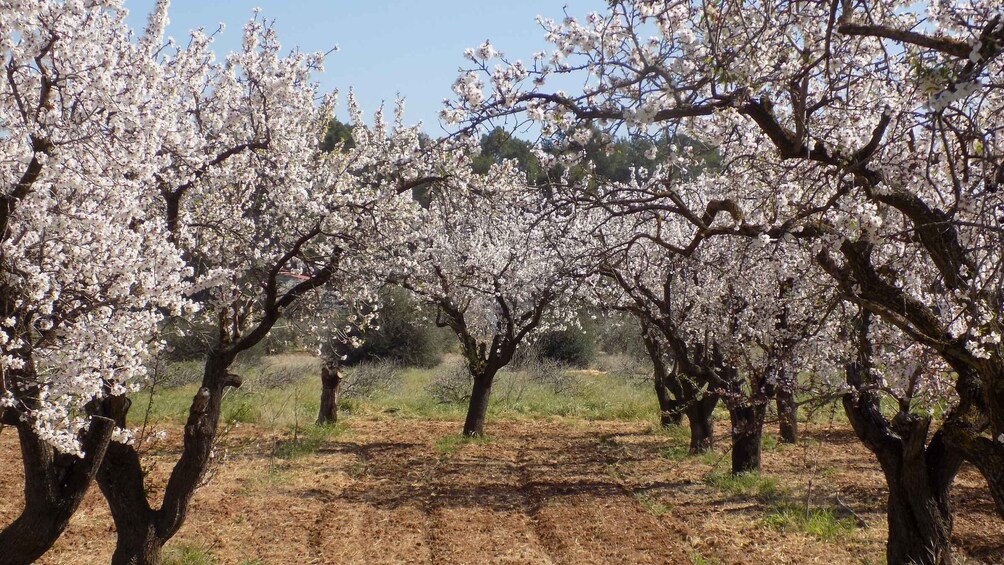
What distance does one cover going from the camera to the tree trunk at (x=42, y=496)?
582cm

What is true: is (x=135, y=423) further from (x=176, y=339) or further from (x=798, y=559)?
(x=798, y=559)

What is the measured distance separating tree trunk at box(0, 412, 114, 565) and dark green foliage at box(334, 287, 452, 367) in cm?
2170

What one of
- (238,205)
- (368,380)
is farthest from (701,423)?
(368,380)

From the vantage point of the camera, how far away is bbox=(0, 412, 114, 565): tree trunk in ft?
19.1

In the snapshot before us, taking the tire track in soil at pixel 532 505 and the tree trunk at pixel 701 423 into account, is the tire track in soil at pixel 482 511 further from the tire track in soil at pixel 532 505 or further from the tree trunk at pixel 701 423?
the tree trunk at pixel 701 423

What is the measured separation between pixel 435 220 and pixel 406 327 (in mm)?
16789

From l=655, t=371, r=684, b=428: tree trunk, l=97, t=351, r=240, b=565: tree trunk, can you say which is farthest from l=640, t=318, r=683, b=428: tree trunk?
l=97, t=351, r=240, b=565: tree trunk

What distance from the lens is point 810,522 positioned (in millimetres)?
8562

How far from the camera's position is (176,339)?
22812 mm

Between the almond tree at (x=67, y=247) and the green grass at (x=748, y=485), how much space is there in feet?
25.2

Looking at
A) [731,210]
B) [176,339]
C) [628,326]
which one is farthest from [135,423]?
[628,326]

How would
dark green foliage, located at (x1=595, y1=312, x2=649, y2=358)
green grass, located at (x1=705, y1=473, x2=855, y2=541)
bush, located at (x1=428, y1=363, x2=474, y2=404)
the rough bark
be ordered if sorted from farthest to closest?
1. dark green foliage, located at (x1=595, y1=312, x2=649, y2=358)
2. bush, located at (x1=428, y1=363, x2=474, y2=404)
3. the rough bark
4. green grass, located at (x1=705, y1=473, x2=855, y2=541)

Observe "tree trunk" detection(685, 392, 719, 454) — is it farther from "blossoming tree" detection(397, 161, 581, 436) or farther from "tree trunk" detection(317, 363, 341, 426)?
"tree trunk" detection(317, 363, 341, 426)

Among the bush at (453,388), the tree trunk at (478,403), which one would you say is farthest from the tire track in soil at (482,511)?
the bush at (453,388)
